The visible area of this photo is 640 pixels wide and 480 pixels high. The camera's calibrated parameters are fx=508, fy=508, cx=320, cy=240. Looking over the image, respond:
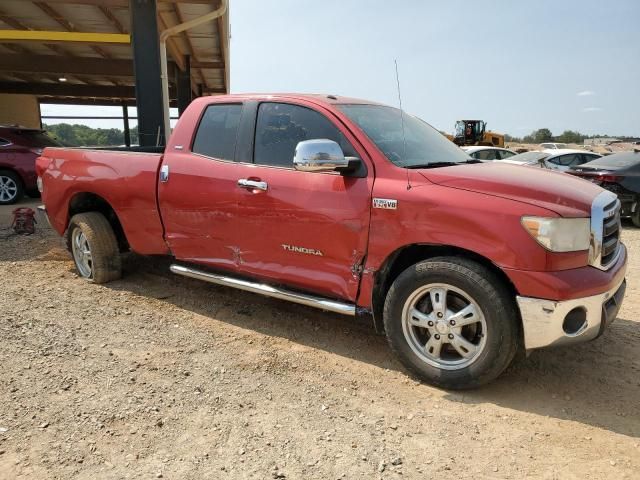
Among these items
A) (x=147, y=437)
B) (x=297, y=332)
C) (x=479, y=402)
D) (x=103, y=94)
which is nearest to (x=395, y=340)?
(x=479, y=402)

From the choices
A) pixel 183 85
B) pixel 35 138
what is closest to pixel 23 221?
pixel 35 138

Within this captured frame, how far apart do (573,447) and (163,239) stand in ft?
11.7

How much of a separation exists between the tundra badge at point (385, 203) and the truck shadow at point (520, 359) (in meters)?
1.13

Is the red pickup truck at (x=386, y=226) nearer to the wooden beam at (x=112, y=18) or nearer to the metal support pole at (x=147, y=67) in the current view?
the metal support pole at (x=147, y=67)

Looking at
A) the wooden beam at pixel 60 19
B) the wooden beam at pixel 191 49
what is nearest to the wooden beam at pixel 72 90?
the wooden beam at pixel 191 49

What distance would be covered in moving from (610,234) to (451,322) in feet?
3.93

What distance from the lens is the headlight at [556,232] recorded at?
112 inches

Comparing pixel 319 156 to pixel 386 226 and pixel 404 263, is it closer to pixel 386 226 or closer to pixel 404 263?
pixel 386 226

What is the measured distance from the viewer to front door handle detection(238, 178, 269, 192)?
149 inches

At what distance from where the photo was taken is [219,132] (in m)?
4.27

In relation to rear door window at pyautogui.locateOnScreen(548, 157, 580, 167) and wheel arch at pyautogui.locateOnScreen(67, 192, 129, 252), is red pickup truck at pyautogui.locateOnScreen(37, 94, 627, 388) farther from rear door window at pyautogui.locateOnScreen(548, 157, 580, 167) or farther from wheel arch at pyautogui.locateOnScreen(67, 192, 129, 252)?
rear door window at pyautogui.locateOnScreen(548, 157, 580, 167)

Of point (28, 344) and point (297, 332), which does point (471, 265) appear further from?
point (28, 344)

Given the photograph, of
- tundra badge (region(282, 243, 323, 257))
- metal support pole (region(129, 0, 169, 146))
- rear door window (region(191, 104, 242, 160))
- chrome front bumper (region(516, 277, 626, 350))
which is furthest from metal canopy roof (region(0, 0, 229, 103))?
chrome front bumper (region(516, 277, 626, 350))

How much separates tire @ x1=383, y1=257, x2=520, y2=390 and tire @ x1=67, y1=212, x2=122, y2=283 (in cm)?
319
